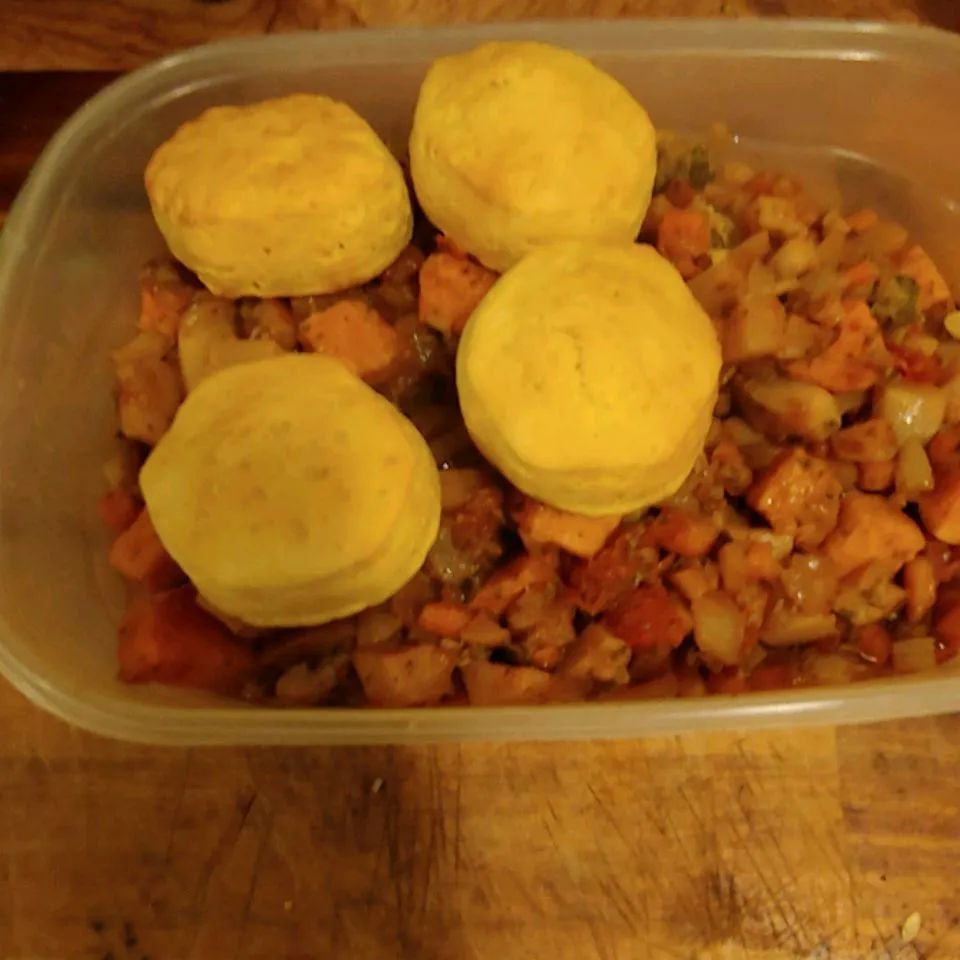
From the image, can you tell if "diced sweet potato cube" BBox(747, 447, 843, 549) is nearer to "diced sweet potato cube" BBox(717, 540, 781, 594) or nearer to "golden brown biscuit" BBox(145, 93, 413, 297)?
"diced sweet potato cube" BBox(717, 540, 781, 594)

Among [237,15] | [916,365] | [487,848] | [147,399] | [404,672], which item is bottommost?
[487,848]

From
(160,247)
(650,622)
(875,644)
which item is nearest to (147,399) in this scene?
(160,247)

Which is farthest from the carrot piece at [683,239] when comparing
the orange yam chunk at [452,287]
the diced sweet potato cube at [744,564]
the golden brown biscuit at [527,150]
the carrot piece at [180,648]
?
the carrot piece at [180,648]

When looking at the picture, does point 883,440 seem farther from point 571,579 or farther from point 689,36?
point 689,36

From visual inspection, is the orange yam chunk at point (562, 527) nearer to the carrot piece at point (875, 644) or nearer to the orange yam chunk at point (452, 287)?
the orange yam chunk at point (452, 287)

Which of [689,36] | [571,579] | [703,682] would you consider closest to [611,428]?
[571,579]

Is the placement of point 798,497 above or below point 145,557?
above

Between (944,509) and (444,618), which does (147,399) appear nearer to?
(444,618)
